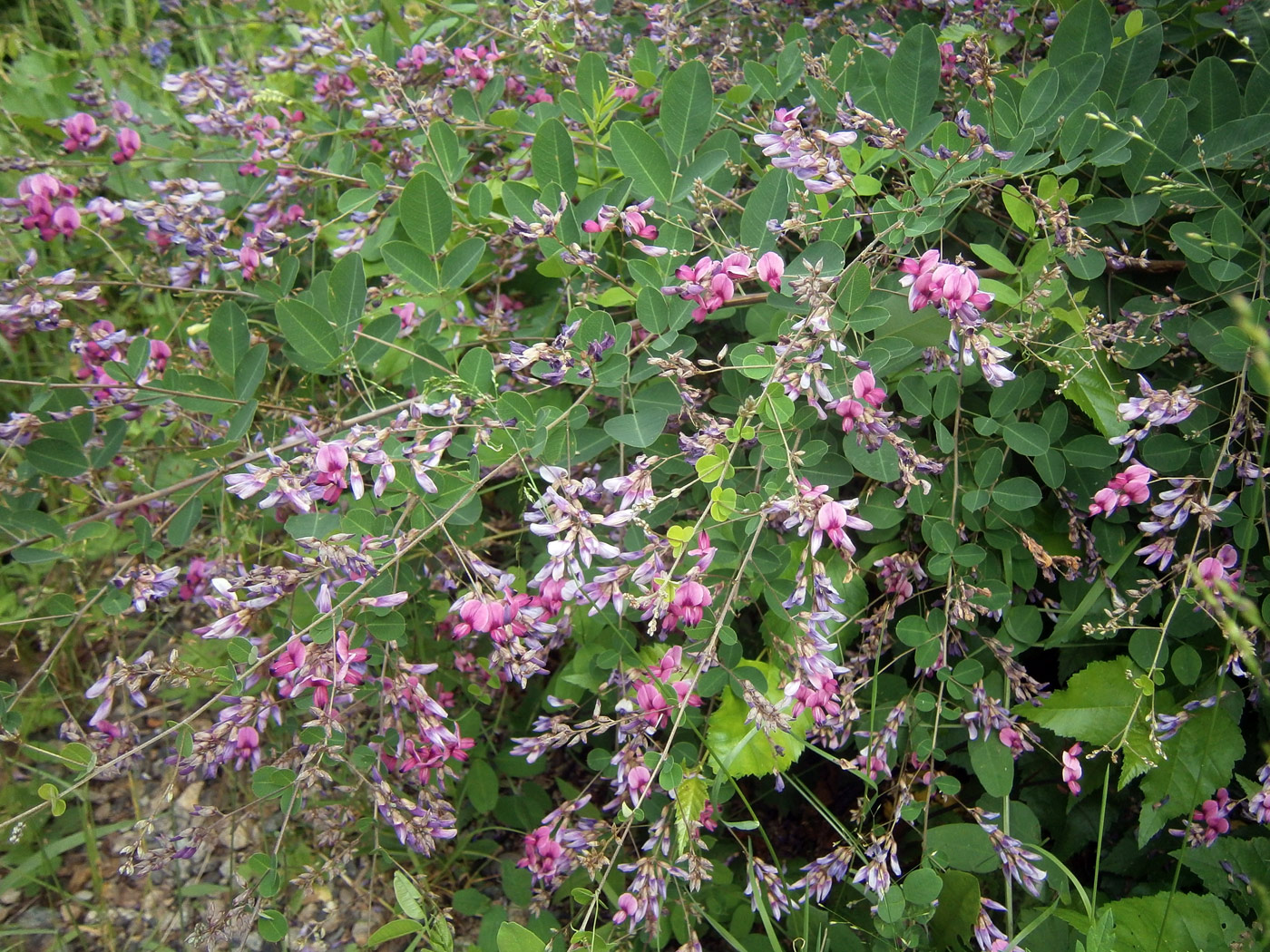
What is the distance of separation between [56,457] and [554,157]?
125 centimetres

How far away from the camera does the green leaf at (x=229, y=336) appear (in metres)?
1.85

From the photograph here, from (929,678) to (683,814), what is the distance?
708 mm

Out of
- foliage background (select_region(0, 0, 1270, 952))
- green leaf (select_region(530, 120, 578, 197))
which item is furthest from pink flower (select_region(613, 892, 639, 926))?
green leaf (select_region(530, 120, 578, 197))

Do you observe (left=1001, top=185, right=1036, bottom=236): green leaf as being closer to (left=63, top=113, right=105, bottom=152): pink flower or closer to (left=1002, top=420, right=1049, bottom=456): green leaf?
(left=1002, top=420, right=1049, bottom=456): green leaf

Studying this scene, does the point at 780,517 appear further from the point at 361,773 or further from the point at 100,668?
the point at 100,668

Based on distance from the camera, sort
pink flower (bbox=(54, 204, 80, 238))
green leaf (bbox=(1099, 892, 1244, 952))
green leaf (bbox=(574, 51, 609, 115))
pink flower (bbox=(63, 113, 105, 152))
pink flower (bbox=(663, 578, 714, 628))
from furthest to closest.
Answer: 1. pink flower (bbox=(63, 113, 105, 152))
2. pink flower (bbox=(54, 204, 80, 238))
3. green leaf (bbox=(574, 51, 609, 115))
4. green leaf (bbox=(1099, 892, 1244, 952))
5. pink flower (bbox=(663, 578, 714, 628))

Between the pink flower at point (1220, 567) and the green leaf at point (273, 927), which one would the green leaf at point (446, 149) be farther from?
the pink flower at point (1220, 567)

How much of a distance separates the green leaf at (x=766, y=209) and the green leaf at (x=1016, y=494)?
0.67m

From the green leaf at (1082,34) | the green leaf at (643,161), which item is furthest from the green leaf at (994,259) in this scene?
the green leaf at (643,161)

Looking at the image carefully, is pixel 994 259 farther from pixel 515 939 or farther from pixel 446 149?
pixel 515 939

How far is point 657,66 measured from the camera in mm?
2184

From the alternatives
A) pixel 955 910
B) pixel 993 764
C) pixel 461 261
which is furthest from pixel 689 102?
pixel 955 910

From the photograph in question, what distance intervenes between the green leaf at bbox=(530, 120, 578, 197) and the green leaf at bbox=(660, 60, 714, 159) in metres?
0.21

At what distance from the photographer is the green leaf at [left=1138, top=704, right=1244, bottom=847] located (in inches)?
68.2
